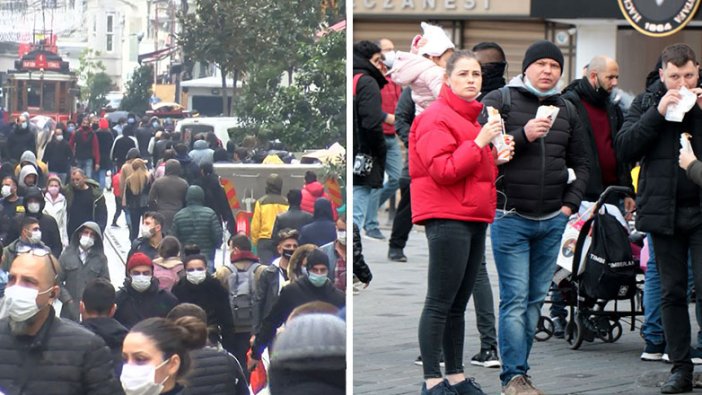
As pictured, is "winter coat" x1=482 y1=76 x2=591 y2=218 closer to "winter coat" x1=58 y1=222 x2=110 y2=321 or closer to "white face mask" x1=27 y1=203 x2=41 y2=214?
"winter coat" x1=58 y1=222 x2=110 y2=321

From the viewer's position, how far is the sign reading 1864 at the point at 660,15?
53.5ft

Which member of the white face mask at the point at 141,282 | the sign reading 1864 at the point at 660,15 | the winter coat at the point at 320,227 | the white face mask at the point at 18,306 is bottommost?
the white face mask at the point at 18,306

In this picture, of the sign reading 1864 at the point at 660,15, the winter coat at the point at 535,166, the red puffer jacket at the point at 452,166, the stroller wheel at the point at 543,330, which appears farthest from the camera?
the sign reading 1864 at the point at 660,15

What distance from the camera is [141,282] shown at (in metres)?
4.95

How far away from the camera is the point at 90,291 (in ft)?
16.1

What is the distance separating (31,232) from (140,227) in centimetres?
34

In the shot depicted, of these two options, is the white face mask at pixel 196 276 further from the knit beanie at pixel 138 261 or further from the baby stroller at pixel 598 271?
the baby stroller at pixel 598 271

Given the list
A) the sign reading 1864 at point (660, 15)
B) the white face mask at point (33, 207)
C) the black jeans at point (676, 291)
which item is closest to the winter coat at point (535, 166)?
the black jeans at point (676, 291)

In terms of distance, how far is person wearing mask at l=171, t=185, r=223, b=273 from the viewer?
5004 mm

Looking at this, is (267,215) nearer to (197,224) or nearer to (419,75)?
(197,224)

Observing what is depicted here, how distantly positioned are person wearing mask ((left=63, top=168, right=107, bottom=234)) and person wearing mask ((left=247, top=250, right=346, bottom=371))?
2.04 feet

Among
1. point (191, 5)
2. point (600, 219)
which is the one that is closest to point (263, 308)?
point (191, 5)

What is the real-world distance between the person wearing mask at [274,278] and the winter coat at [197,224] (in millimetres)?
205

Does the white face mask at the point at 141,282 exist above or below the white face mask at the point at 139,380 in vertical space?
above
